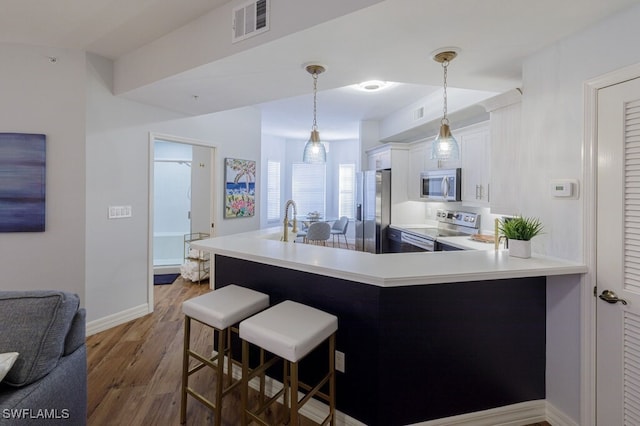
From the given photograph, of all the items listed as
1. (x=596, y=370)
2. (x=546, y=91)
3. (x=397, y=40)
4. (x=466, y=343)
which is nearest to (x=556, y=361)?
(x=596, y=370)

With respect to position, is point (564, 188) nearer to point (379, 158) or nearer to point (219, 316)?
point (219, 316)

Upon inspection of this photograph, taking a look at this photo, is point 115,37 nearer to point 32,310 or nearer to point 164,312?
point 32,310

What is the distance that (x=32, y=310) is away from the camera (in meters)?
1.26

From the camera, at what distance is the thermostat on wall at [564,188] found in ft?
5.83

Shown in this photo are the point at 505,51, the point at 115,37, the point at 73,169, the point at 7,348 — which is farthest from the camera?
the point at 73,169

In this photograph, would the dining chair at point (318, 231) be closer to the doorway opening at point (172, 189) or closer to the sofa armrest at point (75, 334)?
the doorway opening at point (172, 189)

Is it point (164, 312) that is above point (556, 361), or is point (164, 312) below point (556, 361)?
below

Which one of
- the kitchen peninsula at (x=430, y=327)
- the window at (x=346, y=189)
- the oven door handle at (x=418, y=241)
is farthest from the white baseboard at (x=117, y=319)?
the window at (x=346, y=189)

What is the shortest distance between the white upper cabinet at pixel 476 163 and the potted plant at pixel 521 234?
147 cm

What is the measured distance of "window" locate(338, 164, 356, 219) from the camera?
7844mm

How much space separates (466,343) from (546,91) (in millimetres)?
1616

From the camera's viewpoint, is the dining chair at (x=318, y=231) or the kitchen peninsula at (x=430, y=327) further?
the dining chair at (x=318, y=231)

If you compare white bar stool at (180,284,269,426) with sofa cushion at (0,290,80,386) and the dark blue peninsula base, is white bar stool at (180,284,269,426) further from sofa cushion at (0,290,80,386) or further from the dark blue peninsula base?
sofa cushion at (0,290,80,386)

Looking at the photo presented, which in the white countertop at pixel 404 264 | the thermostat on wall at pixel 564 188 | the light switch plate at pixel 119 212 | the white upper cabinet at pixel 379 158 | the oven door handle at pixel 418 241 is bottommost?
the oven door handle at pixel 418 241
